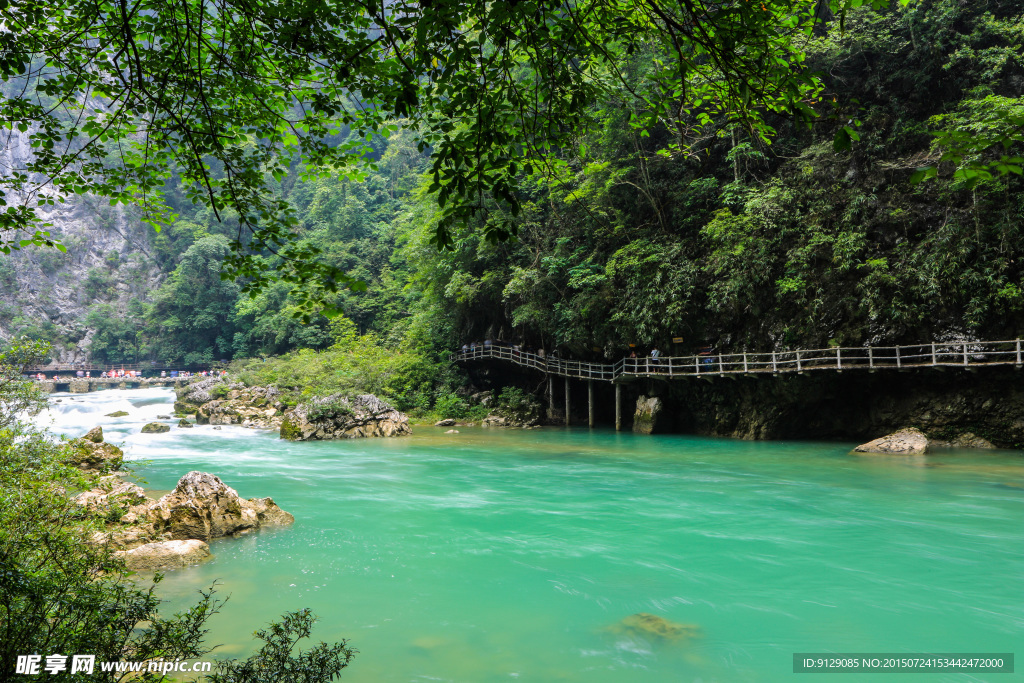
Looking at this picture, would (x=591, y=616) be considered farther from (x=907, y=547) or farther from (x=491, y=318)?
(x=491, y=318)

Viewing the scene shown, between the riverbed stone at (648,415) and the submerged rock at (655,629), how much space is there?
48.4 feet

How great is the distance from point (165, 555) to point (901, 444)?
15.0 meters

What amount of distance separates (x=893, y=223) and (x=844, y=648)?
1403 centimetres

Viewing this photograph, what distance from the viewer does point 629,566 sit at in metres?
6.62

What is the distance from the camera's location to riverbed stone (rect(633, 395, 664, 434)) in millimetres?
19656

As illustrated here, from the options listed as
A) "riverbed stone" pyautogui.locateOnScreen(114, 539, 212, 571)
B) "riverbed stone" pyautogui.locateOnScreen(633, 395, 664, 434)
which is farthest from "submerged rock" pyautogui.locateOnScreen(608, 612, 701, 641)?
"riverbed stone" pyautogui.locateOnScreen(633, 395, 664, 434)

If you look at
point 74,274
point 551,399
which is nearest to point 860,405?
point 551,399

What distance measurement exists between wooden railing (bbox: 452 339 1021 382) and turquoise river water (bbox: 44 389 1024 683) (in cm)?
234

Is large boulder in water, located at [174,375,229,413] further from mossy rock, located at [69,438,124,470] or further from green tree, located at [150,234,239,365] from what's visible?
green tree, located at [150,234,239,365]

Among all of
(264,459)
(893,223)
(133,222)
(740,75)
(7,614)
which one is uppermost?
(133,222)

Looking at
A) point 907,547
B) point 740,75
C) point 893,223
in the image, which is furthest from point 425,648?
point 893,223

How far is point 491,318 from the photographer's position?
88.1ft

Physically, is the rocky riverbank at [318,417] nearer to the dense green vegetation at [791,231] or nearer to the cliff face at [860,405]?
the dense green vegetation at [791,231]

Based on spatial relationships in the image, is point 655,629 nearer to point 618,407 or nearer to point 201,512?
point 201,512
